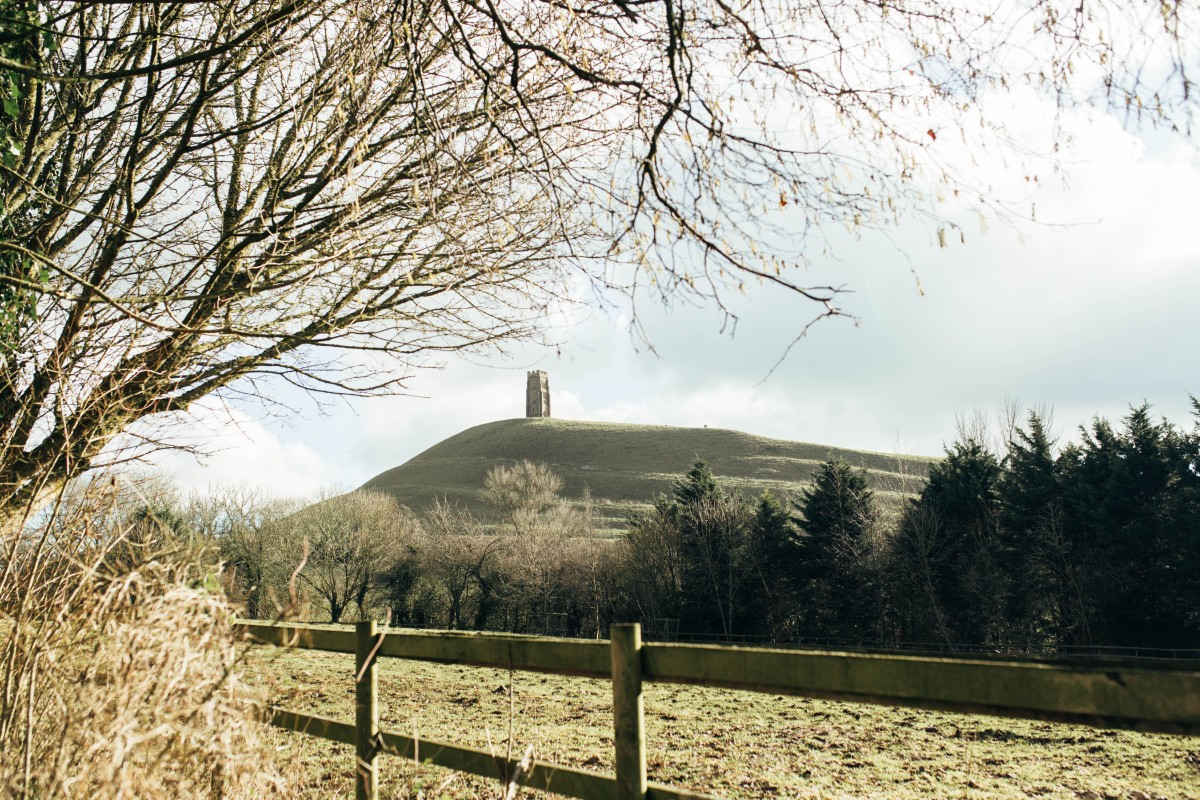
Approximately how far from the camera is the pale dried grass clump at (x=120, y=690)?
2615 mm

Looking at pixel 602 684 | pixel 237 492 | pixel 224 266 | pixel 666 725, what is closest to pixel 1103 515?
pixel 602 684

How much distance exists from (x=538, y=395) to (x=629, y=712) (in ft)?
411

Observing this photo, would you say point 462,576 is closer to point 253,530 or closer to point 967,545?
point 253,530

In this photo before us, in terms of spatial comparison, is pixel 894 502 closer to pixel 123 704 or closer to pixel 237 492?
pixel 237 492

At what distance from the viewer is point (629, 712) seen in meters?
2.88

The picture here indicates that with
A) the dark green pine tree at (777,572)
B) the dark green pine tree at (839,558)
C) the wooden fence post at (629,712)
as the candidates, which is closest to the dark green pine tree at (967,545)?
the dark green pine tree at (839,558)

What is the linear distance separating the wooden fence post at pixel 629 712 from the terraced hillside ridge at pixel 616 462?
6571cm

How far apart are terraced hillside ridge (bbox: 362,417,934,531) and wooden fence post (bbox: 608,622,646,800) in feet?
216

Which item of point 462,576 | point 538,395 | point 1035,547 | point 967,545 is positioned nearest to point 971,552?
point 967,545

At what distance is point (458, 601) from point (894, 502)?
39.8m

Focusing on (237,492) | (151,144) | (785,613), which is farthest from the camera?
(237,492)

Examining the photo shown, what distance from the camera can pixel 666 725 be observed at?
10406mm

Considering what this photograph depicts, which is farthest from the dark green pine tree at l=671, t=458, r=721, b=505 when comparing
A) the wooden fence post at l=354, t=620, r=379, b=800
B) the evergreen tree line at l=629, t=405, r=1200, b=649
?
the wooden fence post at l=354, t=620, r=379, b=800

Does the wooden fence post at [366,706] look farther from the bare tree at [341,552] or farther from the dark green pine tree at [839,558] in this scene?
the bare tree at [341,552]
